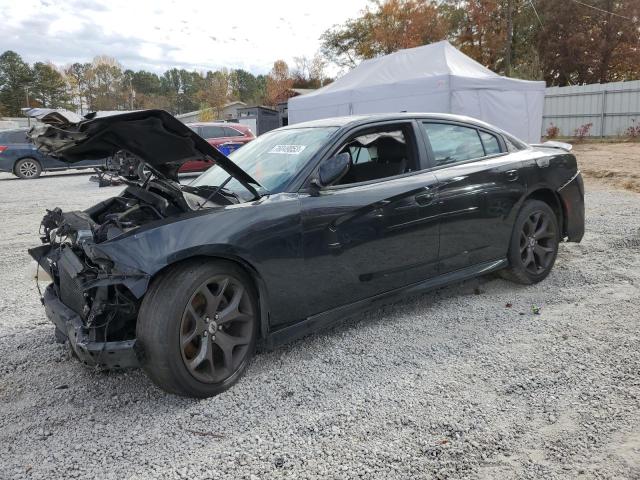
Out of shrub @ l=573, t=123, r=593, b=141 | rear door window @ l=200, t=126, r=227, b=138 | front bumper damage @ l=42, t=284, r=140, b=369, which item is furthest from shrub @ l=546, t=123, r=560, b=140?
front bumper damage @ l=42, t=284, r=140, b=369

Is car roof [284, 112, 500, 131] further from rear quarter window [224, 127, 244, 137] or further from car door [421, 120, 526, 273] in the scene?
rear quarter window [224, 127, 244, 137]

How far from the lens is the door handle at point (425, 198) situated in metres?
3.59

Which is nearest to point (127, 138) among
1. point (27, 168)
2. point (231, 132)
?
point (231, 132)

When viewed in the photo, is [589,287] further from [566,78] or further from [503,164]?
[566,78]

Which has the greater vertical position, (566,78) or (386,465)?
(566,78)

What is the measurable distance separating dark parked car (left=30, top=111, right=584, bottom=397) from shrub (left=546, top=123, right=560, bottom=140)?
21995mm

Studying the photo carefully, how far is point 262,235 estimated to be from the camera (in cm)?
288

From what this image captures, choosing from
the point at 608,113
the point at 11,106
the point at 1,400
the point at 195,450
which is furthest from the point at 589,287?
the point at 11,106

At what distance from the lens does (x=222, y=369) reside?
2816mm

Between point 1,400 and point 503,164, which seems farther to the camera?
point 503,164

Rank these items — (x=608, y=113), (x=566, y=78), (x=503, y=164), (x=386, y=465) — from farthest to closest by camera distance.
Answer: (x=566, y=78) → (x=608, y=113) → (x=503, y=164) → (x=386, y=465)

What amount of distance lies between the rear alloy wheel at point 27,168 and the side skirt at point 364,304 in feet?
54.9

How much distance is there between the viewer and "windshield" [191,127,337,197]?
3293 millimetres

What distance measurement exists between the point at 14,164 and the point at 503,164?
16878mm
